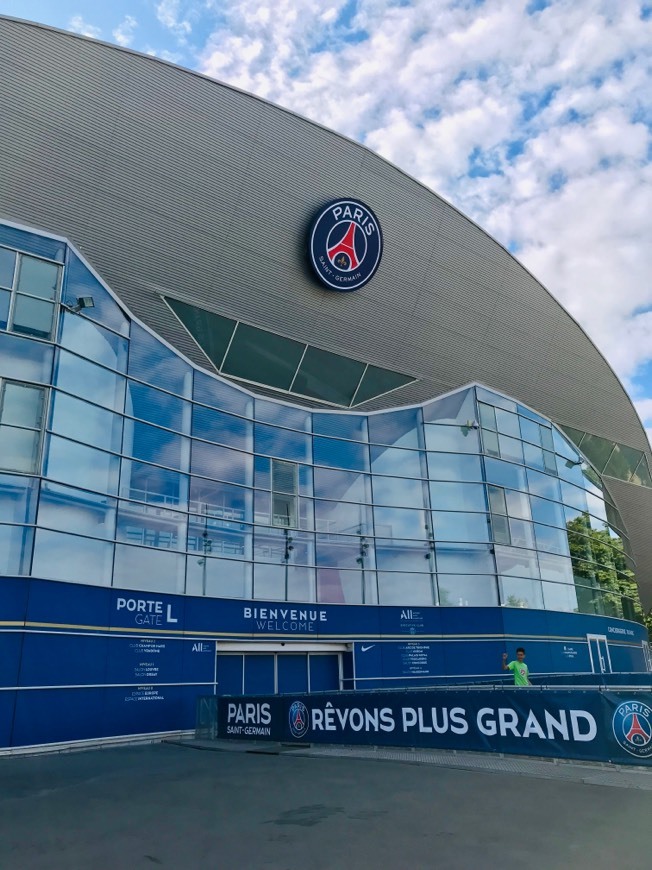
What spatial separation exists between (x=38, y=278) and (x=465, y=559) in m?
17.3

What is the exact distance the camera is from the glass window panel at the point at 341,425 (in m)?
25.9

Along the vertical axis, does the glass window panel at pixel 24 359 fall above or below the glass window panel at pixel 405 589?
above

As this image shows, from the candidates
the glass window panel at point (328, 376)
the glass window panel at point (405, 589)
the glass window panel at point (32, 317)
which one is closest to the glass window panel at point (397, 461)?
the glass window panel at point (328, 376)

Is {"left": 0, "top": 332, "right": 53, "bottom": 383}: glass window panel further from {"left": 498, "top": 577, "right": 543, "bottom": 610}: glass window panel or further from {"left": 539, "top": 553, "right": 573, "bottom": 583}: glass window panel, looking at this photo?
{"left": 539, "top": 553, "right": 573, "bottom": 583}: glass window panel

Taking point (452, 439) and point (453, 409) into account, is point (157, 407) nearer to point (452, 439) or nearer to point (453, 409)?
point (452, 439)

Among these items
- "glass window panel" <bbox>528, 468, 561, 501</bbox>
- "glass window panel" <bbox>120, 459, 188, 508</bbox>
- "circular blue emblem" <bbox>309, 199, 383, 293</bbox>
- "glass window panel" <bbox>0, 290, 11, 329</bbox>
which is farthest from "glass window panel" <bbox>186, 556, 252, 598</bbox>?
"glass window panel" <bbox>528, 468, 561, 501</bbox>

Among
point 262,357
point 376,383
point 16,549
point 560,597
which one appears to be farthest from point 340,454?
point 16,549

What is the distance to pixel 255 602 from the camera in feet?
72.9

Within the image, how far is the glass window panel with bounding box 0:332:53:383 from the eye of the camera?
17969mm

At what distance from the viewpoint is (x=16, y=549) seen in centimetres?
A: 1708

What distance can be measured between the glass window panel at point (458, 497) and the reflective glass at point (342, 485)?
2760mm

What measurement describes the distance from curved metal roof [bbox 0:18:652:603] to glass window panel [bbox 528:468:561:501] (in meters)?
3.73

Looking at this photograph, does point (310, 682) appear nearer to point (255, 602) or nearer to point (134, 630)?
point (255, 602)

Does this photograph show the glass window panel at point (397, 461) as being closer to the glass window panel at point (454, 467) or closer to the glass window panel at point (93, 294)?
the glass window panel at point (454, 467)
